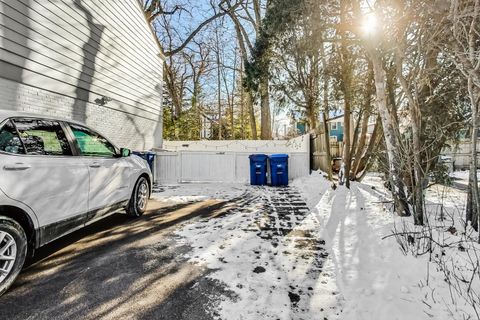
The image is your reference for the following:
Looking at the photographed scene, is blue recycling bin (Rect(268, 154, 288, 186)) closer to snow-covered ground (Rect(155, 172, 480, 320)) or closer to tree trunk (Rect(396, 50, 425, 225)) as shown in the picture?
snow-covered ground (Rect(155, 172, 480, 320))

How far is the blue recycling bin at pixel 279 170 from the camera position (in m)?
9.11

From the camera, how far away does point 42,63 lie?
5.68 m

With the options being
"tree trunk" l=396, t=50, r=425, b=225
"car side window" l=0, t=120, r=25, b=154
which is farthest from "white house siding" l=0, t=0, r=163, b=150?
"tree trunk" l=396, t=50, r=425, b=225

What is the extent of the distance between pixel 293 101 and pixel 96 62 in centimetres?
618

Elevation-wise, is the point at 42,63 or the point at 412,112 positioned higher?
the point at 42,63

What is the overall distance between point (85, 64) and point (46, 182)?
5.57 metres

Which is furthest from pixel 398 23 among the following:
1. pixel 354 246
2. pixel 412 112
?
pixel 354 246

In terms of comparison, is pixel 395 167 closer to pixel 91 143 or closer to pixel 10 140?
pixel 91 143

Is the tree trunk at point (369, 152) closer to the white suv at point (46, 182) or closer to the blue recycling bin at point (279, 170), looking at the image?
the blue recycling bin at point (279, 170)

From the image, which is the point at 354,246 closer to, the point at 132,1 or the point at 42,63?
the point at 42,63

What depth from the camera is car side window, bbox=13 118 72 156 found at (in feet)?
8.94

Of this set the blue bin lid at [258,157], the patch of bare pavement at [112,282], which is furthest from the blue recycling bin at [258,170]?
the patch of bare pavement at [112,282]

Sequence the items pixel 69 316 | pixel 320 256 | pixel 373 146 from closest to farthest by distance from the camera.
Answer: pixel 69 316 < pixel 320 256 < pixel 373 146

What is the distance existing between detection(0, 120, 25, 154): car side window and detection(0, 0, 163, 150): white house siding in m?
3.08
